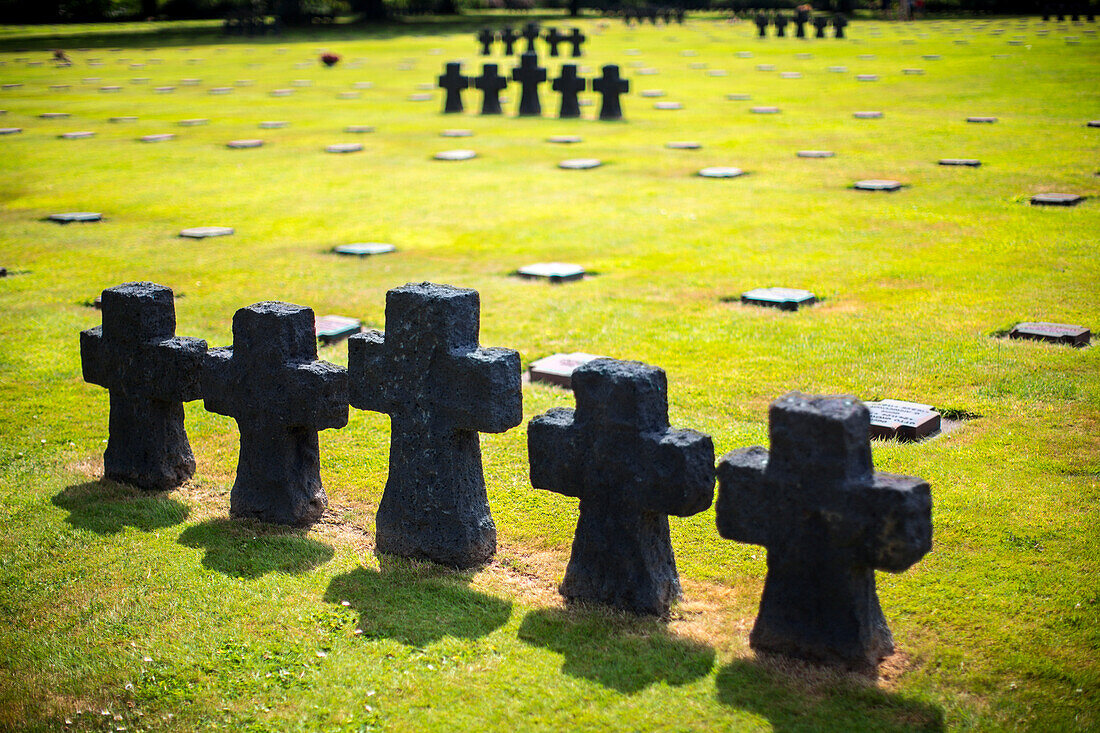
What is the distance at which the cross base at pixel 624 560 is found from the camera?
4168 mm

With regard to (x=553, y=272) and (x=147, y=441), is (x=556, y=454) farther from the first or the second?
(x=553, y=272)

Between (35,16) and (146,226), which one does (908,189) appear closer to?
(146,226)

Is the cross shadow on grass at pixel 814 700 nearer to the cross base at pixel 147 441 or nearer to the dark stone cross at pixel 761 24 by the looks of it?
the cross base at pixel 147 441

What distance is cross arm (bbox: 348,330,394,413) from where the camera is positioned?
183 inches

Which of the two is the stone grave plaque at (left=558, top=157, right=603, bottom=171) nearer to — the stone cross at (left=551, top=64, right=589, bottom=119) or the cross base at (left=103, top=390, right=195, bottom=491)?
the stone cross at (left=551, top=64, right=589, bottom=119)

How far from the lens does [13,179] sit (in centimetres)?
1516

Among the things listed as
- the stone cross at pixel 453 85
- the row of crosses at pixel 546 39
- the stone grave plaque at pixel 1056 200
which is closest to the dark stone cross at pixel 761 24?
the row of crosses at pixel 546 39

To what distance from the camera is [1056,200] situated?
11.6 metres

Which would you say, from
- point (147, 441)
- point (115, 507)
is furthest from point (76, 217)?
point (115, 507)

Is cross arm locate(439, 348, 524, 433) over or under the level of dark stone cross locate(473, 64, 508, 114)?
under

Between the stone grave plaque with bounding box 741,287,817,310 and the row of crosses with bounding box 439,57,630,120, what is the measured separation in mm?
12205

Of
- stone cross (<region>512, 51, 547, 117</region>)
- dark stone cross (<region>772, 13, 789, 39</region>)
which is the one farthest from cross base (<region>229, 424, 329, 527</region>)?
dark stone cross (<region>772, 13, 789, 39</region>)

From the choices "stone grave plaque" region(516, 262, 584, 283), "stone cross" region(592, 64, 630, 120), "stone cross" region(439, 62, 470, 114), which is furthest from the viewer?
"stone cross" region(439, 62, 470, 114)

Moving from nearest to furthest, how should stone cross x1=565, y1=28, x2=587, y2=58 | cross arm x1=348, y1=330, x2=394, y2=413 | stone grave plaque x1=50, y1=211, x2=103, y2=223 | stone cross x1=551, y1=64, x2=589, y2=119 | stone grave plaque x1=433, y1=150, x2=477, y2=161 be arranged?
cross arm x1=348, y1=330, x2=394, y2=413, stone grave plaque x1=50, y1=211, x2=103, y2=223, stone grave plaque x1=433, y1=150, x2=477, y2=161, stone cross x1=551, y1=64, x2=589, y2=119, stone cross x1=565, y1=28, x2=587, y2=58
